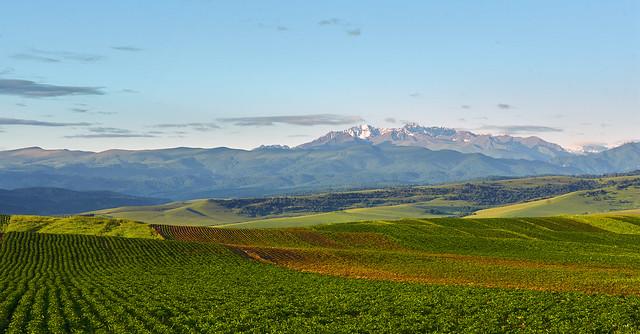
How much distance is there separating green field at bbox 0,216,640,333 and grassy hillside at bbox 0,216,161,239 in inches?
332

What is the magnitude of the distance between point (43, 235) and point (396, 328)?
89.6 meters

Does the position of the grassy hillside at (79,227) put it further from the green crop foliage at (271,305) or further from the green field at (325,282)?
the green crop foliage at (271,305)

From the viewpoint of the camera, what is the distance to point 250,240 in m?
113

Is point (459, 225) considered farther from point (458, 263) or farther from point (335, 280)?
point (335, 280)

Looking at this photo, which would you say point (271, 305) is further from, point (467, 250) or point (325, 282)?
point (467, 250)

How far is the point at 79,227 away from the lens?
12462 centimetres

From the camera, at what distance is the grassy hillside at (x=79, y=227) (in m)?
119

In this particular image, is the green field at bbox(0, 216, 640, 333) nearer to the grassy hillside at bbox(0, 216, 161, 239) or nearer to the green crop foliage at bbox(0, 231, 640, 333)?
the green crop foliage at bbox(0, 231, 640, 333)

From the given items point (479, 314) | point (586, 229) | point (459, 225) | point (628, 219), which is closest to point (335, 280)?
point (479, 314)

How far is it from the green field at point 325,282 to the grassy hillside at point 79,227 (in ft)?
27.6

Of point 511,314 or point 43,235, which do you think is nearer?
point 511,314

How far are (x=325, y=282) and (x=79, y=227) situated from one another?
276 ft

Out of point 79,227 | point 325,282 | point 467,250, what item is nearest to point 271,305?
point 325,282

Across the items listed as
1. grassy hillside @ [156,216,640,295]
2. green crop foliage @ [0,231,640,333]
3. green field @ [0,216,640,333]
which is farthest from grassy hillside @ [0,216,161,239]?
green crop foliage @ [0,231,640,333]
